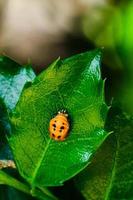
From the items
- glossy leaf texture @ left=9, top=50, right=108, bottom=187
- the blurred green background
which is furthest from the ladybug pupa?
the blurred green background

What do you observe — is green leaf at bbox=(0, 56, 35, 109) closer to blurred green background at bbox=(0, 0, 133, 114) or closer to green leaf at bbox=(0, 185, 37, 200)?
green leaf at bbox=(0, 185, 37, 200)

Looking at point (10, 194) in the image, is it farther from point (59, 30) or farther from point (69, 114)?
point (59, 30)

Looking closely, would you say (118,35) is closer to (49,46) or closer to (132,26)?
(132,26)

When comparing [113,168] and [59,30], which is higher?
[59,30]

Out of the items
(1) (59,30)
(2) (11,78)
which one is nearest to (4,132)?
(2) (11,78)

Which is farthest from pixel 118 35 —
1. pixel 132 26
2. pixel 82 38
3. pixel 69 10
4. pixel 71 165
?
pixel 71 165

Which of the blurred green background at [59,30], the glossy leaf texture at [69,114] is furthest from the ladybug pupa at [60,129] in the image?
the blurred green background at [59,30]
